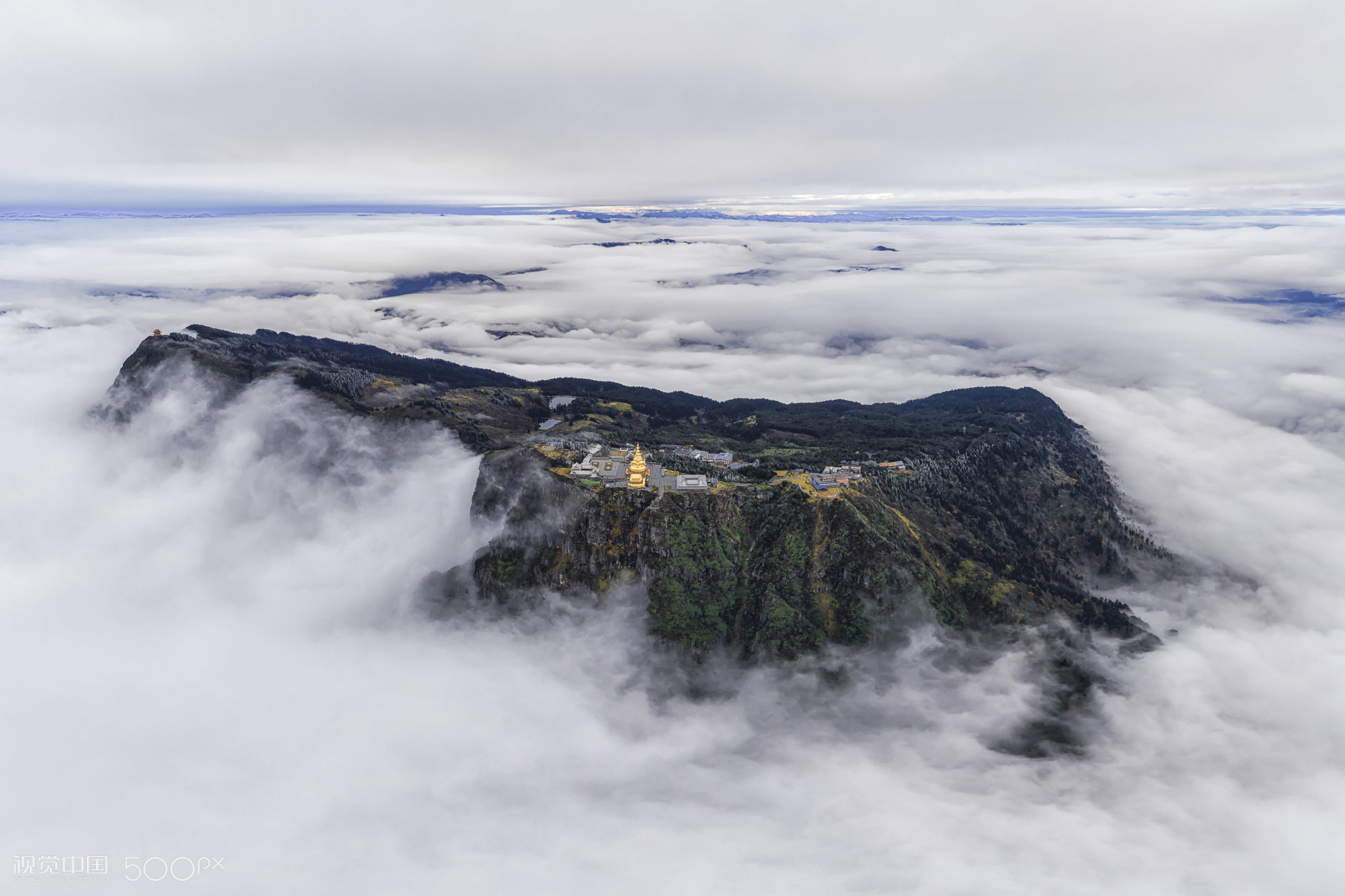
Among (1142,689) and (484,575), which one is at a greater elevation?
(484,575)

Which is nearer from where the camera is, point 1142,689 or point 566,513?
point 1142,689

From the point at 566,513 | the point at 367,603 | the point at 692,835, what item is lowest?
the point at 692,835

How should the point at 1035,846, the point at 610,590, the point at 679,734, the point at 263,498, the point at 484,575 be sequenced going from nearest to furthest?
the point at 1035,846, the point at 679,734, the point at 610,590, the point at 484,575, the point at 263,498

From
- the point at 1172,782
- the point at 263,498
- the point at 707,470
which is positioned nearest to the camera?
the point at 1172,782

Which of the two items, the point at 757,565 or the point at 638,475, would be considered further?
the point at 638,475

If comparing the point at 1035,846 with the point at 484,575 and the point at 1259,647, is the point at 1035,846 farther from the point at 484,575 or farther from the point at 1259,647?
the point at 484,575

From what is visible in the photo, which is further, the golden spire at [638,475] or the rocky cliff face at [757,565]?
the golden spire at [638,475]

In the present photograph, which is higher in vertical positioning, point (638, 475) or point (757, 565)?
point (638, 475)

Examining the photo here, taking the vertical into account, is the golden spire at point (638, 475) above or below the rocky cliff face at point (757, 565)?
above

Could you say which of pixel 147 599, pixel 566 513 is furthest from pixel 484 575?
pixel 147 599

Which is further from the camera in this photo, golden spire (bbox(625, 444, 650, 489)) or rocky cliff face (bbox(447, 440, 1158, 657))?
golden spire (bbox(625, 444, 650, 489))

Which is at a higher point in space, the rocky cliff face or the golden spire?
the golden spire
